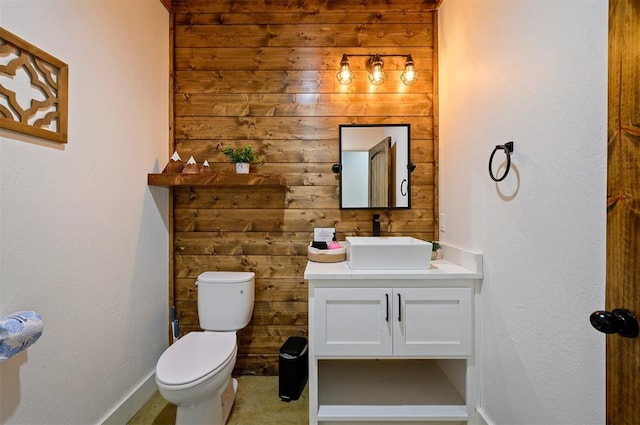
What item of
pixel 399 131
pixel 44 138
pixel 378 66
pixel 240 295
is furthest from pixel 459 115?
pixel 44 138

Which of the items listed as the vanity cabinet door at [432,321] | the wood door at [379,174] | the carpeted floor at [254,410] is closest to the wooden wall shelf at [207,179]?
the wood door at [379,174]

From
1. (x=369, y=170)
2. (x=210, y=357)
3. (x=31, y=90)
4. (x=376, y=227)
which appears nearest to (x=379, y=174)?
(x=369, y=170)

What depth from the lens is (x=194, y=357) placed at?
144 cm

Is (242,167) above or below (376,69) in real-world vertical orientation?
below

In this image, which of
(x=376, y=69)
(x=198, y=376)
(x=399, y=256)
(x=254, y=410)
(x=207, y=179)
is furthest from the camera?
(x=376, y=69)

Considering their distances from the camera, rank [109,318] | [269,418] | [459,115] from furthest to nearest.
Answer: [459,115] < [269,418] < [109,318]

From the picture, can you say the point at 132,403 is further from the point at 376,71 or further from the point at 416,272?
the point at 376,71

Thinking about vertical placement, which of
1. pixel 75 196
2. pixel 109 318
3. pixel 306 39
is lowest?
pixel 109 318

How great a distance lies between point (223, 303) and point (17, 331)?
1.01m

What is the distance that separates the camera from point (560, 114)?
0.97 m

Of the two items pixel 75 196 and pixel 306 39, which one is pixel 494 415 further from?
pixel 306 39

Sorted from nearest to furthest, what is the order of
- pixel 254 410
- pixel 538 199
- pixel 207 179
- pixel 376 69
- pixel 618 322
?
pixel 618 322 < pixel 538 199 < pixel 254 410 < pixel 207 179 < pixel 376 69

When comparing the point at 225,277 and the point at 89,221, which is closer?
the point at 89,221

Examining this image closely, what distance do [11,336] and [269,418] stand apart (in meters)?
1.28
